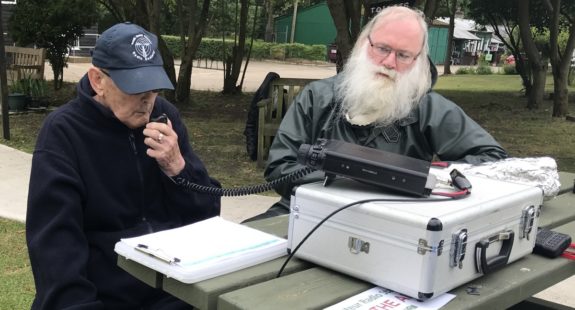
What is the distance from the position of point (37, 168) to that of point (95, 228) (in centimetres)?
30

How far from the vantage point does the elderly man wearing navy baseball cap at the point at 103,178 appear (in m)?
2.03

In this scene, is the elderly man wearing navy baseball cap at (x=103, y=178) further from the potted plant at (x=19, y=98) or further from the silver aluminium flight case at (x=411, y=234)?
the potted plant at (x=19, y=98)

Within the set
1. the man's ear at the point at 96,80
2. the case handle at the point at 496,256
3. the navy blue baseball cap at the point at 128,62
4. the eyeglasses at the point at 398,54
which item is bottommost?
the case handle at the point at 496,256

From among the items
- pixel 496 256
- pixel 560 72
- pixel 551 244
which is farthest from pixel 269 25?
pixel 496 256

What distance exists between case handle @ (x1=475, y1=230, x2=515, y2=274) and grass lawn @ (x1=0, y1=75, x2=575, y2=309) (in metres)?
2.73

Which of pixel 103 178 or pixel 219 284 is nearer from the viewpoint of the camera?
pixel 219 284

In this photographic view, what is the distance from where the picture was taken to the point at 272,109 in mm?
7473

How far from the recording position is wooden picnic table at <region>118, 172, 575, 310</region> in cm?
156

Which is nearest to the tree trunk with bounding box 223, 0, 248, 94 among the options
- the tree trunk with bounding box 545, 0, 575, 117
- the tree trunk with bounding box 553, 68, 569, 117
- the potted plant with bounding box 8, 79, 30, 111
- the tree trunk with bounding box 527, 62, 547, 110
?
the potted plant with bounding box 8, 79, 30, 111

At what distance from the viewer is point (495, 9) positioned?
61.9 ft

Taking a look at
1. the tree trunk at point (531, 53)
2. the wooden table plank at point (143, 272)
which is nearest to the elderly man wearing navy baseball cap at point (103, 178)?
the wooden table plank at point (143, 272)

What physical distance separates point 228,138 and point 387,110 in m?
6.66

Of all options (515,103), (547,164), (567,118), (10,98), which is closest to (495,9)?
(515,103)

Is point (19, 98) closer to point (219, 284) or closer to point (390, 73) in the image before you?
point (390, 73)
